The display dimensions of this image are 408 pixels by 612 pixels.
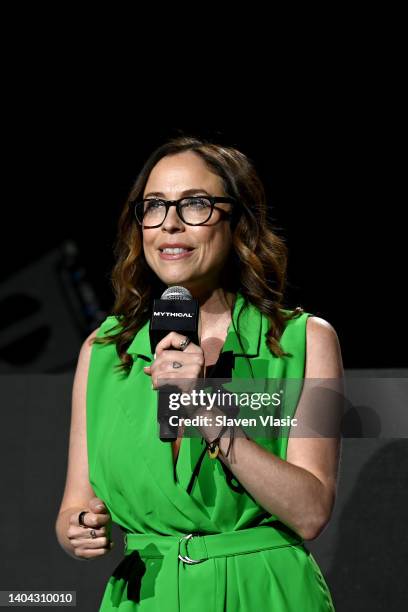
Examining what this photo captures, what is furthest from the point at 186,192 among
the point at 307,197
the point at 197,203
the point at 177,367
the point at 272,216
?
the point at 307,197

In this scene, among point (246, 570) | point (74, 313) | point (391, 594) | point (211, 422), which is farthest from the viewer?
point (74, 313)

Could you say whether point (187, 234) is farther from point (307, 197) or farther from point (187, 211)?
point (307, 197)

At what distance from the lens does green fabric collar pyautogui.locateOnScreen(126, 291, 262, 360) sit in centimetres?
173

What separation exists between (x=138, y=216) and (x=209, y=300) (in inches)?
9.2

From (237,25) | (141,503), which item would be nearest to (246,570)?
(141,503)

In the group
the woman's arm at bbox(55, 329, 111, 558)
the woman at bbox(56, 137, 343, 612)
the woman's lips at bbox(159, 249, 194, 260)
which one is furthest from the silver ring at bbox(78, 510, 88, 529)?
the woman's lips at bbox(159, 249, 194, 260)

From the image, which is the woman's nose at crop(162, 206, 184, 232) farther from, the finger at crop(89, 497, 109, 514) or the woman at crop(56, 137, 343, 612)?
the finger at crop(89, 497, 109, 514)

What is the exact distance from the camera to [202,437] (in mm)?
1552

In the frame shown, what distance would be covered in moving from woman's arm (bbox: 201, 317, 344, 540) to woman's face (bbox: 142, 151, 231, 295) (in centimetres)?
27

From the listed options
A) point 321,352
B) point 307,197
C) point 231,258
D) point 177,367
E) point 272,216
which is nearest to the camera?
point 177,367

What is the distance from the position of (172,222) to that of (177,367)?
473mm

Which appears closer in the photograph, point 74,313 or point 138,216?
point 138,216

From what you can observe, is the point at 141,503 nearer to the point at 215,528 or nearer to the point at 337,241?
the point at 215,528

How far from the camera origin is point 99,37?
4160mm
